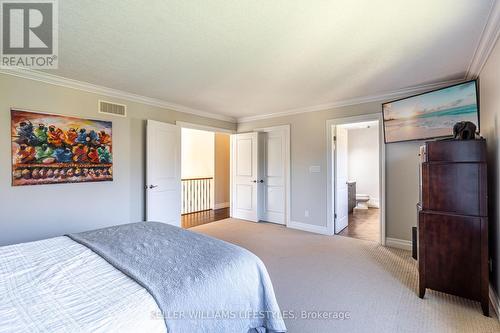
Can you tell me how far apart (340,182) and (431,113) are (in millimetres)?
1936

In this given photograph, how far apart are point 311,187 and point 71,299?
4.02m

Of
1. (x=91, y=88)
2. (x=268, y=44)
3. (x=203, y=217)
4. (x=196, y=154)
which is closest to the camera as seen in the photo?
(x=268, y=44)

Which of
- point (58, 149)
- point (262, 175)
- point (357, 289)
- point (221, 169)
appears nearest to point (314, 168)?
point (262, 175)

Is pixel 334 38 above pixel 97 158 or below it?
above

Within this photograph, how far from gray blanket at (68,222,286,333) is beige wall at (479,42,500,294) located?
2.13 metres

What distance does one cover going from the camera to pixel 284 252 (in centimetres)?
344

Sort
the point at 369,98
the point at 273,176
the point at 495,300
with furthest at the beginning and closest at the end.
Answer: the point at 273,176, the point at 369,98, the point at 495,300

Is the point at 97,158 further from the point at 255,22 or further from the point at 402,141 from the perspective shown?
the point at 402,141

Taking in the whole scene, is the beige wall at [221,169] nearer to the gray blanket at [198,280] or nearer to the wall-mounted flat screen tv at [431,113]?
the wall-mounted flat screen tv at [431,113]

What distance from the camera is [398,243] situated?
365cm

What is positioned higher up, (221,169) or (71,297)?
(221,169)

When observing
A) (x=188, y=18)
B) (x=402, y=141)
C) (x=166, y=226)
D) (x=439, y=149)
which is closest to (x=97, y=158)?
(x=166, y=226)

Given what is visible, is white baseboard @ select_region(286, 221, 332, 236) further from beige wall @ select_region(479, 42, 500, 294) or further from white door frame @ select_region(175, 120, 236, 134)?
white door frame @ select_region(175, 120, 236, 134)

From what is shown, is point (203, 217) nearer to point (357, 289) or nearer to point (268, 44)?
point (357, 289)
